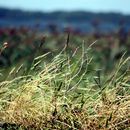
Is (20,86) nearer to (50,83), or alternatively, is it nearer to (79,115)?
(50,83)

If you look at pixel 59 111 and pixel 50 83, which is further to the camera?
pixel 50 83

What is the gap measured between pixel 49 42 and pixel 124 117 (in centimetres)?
912

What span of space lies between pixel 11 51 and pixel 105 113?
7.99 m

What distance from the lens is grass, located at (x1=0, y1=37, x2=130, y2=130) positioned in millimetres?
3447

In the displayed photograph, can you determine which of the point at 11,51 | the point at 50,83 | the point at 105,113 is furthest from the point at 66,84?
the point at 11,51

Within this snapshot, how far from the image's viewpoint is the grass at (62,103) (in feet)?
11.3

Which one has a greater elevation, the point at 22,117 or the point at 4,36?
the point at 22,117

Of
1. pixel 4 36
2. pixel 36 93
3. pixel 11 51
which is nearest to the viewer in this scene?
pixel 36 93

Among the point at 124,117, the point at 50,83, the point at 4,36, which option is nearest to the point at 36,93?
the point at 50,83

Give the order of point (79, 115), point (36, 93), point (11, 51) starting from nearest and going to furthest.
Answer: point (79, 115), point (36, 93), point (11, 51)

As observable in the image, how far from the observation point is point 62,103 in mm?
3475

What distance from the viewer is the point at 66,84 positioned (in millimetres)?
3691

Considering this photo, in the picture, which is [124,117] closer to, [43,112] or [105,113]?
[105,113]

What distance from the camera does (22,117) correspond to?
3.51 meters
